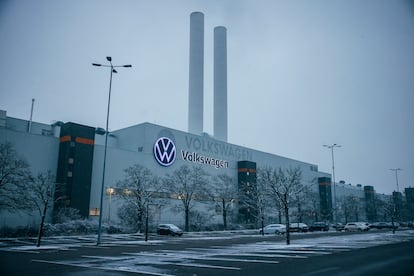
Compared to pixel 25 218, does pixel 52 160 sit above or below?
above

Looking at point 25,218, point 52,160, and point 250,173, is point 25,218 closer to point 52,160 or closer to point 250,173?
point 52,160

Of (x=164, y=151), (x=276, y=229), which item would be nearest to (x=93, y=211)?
(x=164, y=151)

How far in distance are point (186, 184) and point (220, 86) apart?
175ft

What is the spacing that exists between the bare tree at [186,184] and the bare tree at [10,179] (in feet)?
85.2

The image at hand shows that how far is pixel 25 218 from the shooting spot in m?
46.7

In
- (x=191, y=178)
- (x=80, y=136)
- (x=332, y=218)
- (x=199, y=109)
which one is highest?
(x=199, y=109)

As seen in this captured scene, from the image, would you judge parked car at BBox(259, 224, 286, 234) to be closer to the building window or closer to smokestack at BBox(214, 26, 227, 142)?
the building window

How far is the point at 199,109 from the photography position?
10188cm

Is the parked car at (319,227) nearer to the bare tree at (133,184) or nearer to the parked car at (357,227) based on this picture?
the parked car at (357,227)

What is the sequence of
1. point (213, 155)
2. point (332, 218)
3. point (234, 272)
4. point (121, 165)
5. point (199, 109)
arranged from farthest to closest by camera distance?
point (332, 218) < point (199, 109) < point (213, 155) < point (121, 165) < point (234, 272)

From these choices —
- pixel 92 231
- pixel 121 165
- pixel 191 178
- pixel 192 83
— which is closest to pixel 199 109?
pixel 192 83

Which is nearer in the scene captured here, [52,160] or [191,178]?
[52,160]

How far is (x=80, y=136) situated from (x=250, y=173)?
1784 inches

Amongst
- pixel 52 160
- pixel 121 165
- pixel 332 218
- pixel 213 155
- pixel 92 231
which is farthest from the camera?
pixel 332 218
